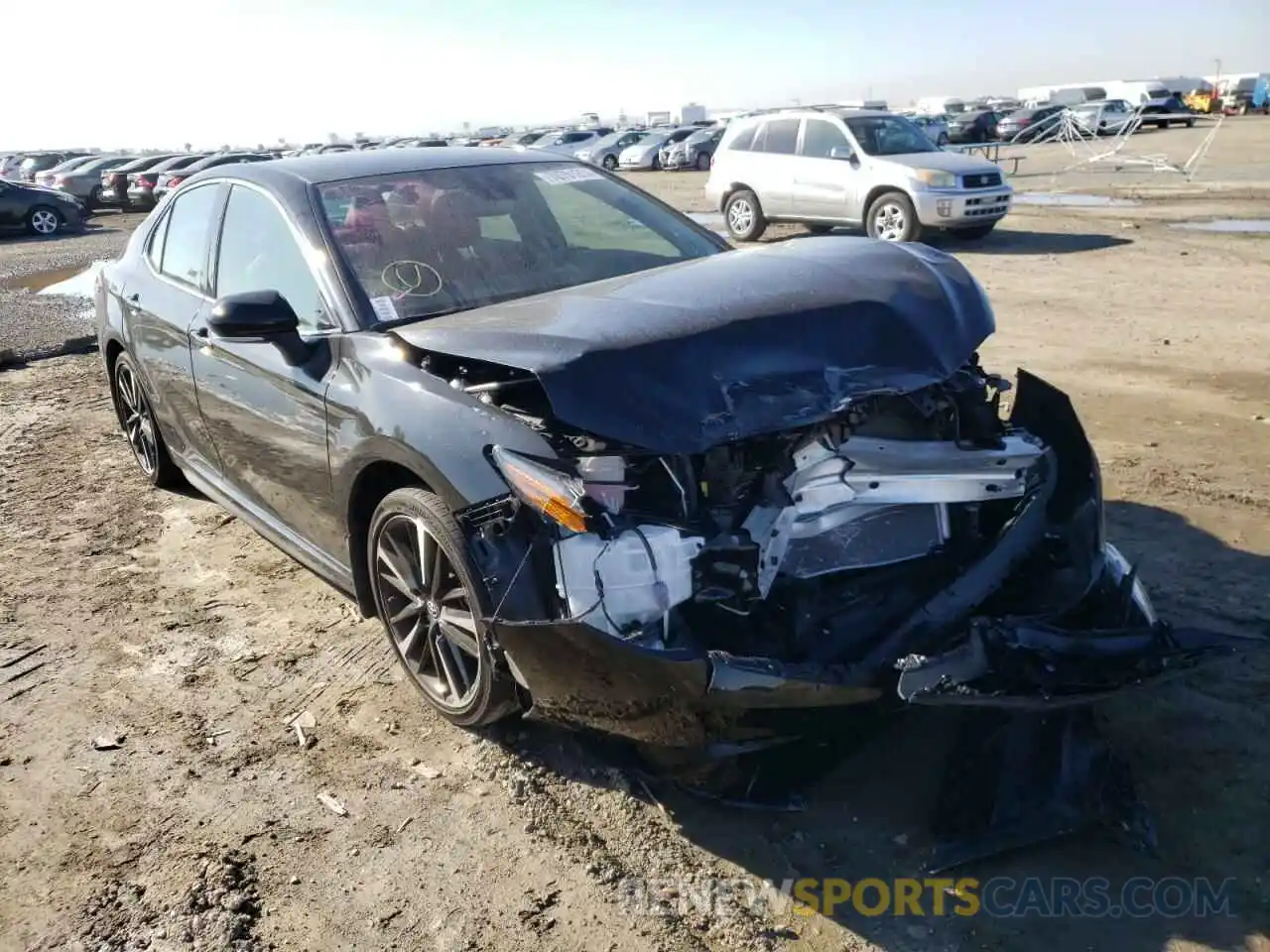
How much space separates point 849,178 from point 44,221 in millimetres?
19246

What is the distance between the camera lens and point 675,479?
2846 millimetres

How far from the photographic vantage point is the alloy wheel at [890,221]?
13667mm

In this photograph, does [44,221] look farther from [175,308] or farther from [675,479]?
[675,479]

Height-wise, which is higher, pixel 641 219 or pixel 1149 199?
pixel 641 219

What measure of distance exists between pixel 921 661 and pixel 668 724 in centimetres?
65

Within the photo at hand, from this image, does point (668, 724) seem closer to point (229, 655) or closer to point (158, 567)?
point (229, 655)

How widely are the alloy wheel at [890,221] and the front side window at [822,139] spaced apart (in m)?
1.14

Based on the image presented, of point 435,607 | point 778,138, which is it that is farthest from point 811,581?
point 778,138

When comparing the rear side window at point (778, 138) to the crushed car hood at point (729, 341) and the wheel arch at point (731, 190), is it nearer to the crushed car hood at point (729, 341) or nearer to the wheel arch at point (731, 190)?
the wheel arch at point (731, 190)

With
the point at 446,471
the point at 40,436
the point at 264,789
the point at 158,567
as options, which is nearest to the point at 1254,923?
the point at 446,471

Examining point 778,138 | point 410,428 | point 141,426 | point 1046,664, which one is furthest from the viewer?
point 778,138

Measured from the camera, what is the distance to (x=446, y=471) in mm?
2912

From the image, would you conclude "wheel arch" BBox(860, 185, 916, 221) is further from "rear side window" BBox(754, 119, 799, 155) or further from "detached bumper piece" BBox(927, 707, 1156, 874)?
"detached bumper piece" BBox(927, 707, 1156, 874)

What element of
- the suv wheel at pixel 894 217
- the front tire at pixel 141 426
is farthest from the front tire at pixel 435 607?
the suv wheel at pixel 894 217
